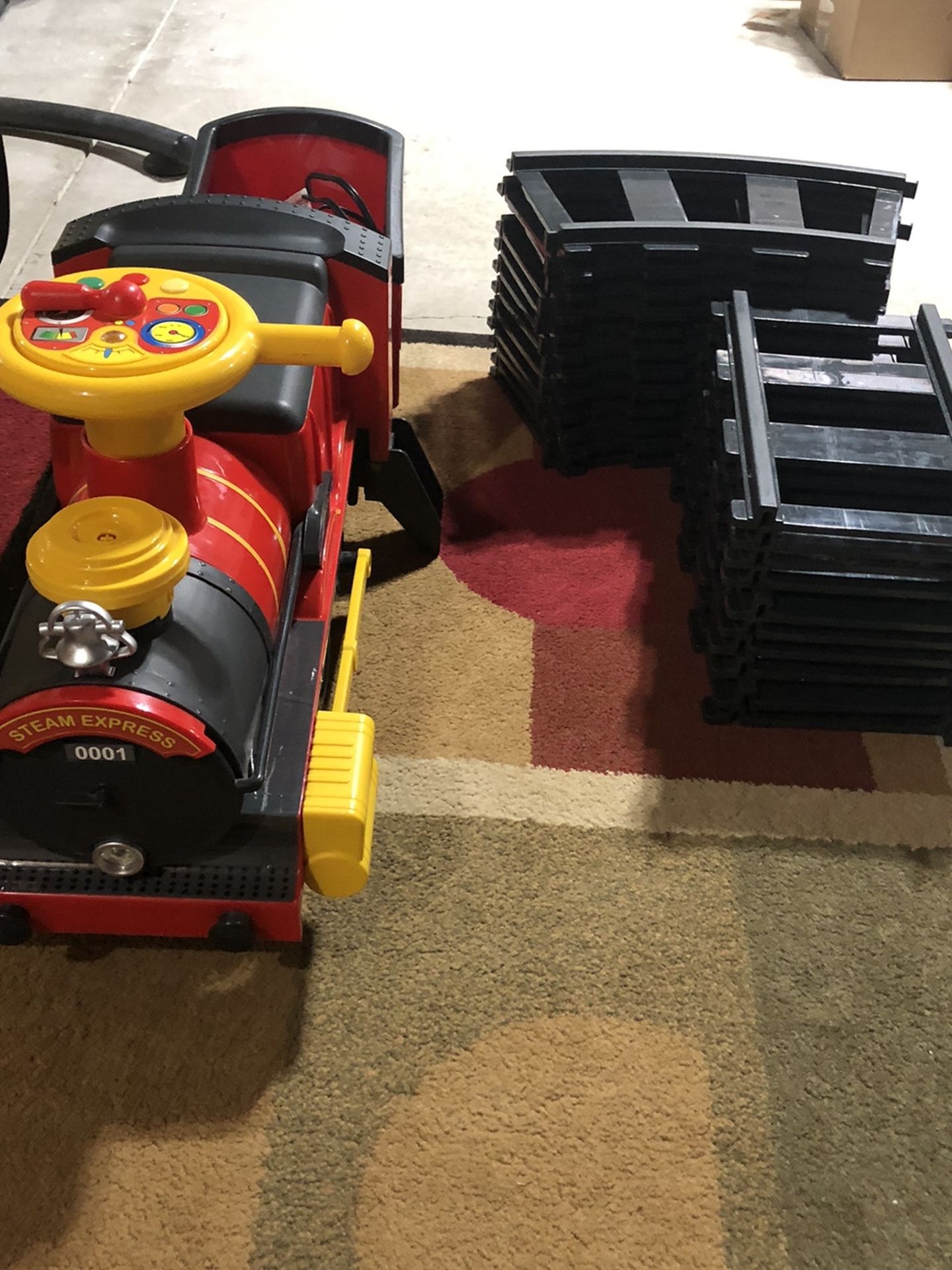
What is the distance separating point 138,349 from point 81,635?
0.24m

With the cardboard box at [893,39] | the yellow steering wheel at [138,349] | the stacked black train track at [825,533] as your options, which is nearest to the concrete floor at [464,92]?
the cardboard box at [893,39]

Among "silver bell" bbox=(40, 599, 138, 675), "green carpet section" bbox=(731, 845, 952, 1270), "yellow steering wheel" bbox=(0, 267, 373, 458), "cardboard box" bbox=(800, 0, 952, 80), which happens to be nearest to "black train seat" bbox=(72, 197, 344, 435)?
"yellow steering wheel" bbox=(0, 267, 373, 458)

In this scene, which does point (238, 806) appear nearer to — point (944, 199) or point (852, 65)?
point (944, 199)

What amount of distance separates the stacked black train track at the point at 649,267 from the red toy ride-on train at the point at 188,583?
16.2 inches

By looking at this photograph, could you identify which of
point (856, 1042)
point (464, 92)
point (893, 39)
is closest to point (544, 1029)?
point (856, 1042)

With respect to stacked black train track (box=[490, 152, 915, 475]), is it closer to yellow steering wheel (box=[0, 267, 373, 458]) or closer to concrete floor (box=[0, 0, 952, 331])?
concrete floor (box=[0, 0, 952, 331])

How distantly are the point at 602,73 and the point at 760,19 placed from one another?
892 mm

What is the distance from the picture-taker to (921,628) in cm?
142

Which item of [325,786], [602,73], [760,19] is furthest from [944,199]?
[325,786]

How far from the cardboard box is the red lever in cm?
331

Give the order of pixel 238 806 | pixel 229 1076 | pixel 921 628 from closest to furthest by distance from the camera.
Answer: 1. pixel 238 806
2. pixel 229 1076
3. pixel 921 628

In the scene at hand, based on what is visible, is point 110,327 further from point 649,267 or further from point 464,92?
point 464,92

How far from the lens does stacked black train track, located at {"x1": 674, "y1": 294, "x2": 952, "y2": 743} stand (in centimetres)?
137

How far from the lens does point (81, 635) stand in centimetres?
87
